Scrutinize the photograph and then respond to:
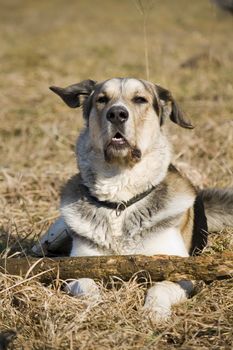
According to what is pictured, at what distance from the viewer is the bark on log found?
16.1ft

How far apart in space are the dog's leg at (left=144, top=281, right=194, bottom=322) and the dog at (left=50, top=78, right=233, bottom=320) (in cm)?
6

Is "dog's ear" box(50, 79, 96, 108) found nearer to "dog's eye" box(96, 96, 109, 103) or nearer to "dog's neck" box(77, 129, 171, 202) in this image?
"dog's eye" box(96, 96, 109, 103)

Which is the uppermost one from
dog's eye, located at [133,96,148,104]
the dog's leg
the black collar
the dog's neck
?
dog's eye, located at [133,96,148,104]

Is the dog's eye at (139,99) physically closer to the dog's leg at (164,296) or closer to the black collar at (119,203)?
the black collar at (119,203)

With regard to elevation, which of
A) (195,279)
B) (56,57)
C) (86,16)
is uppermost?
(195,279)

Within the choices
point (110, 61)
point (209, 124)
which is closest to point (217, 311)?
point (209, 124)

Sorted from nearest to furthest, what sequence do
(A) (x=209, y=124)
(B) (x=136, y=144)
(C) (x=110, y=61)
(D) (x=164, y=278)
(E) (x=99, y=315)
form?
(E) (x=99, y=315)
(D) (x=164, y=278)
(B) (x=136, y=144)
(A) (x=209, y=124)
(C) (x=110, y=61)

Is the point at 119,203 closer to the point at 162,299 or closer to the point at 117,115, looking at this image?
the point at 117,115

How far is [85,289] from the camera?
16.6 feet

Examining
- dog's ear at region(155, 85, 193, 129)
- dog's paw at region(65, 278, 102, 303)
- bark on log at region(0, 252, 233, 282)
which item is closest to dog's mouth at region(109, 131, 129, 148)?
dog's ear at region(155, 85, 193, 129)

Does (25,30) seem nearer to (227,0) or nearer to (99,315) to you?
(227,0)

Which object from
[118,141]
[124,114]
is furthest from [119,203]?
[124,114]

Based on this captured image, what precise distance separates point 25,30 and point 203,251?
694 inches

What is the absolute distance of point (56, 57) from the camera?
56.3 feet
